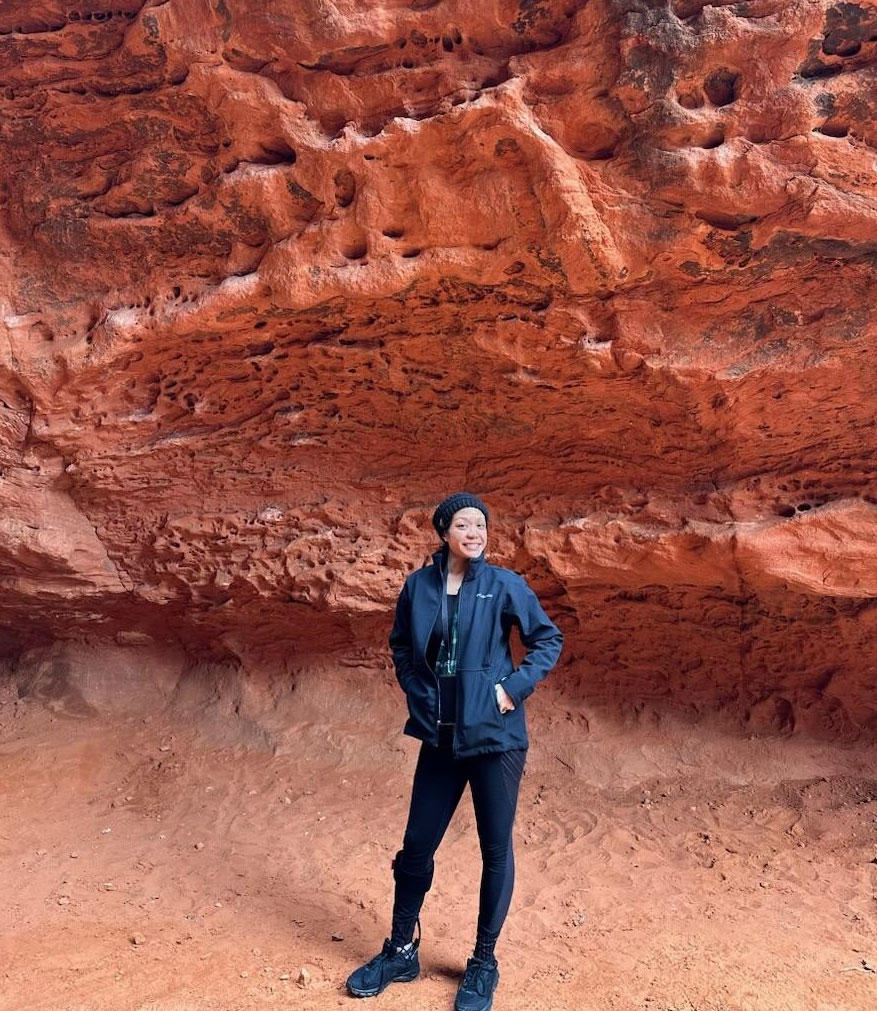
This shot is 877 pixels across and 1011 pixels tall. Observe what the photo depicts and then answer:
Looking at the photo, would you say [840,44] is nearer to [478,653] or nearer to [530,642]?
[530,642]

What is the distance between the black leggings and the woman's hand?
144 mm

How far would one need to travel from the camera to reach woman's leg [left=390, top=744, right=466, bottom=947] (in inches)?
107

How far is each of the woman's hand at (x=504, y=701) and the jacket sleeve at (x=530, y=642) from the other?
0.05 feet

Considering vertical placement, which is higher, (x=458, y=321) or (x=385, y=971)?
(x=458, y=321)

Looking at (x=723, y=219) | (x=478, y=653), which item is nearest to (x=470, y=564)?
(x=478, y=653)

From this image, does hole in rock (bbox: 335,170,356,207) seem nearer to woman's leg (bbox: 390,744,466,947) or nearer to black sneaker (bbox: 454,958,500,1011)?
woman's leg (bbox: 390,744,466,947)

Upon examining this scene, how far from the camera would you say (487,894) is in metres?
2.72

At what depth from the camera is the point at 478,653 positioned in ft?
8.70

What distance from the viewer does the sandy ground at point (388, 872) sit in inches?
118

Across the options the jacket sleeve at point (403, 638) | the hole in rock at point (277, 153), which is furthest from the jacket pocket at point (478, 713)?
the hole in rock at point (277, 153)

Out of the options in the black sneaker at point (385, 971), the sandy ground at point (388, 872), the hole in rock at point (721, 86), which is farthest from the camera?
the hole in rock at point (721, 86)

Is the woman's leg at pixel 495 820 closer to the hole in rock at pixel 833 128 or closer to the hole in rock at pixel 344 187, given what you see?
the hole in rock at pixel 344 187

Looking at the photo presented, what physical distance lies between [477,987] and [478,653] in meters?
1.12

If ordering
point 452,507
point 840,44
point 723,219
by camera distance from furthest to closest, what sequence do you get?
point 723,219
point 840,44
point 452,507
